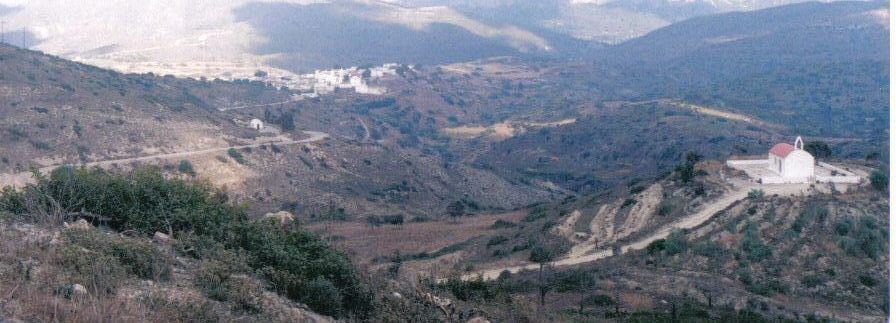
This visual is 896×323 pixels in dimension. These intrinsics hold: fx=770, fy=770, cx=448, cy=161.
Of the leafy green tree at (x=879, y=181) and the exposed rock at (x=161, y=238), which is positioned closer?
the exposed rock at (x=161, y=238)

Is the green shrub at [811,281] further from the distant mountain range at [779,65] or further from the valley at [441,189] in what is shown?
the distant mountain range at [779,65]

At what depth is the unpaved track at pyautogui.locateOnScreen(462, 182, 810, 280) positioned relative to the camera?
23.9 m

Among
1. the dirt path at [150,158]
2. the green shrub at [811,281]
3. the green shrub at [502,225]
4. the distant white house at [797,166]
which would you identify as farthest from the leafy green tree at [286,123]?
the green shrub at [811,281]

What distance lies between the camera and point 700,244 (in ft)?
74.1

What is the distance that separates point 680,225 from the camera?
2730 centimetres

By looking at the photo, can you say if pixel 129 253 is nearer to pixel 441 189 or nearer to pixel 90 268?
pixel 90 268

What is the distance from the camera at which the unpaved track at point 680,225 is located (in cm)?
2389

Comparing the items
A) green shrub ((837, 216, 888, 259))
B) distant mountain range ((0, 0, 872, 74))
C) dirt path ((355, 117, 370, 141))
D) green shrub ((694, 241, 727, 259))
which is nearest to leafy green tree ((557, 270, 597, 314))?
green shrub ((694, 241, 727, 259))

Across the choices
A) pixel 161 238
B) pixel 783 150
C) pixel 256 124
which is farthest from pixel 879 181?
pixel 256 124

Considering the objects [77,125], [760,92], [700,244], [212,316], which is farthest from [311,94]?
[212,316]

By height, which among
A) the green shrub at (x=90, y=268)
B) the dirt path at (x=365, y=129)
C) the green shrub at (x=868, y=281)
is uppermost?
the green shrub at (x=90, y=268)

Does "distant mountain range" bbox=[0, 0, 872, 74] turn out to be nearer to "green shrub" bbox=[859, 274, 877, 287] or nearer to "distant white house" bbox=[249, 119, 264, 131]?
"distant white house" bbox=[249, 119, 264, 131]

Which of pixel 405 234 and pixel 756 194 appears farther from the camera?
pixel 405 234

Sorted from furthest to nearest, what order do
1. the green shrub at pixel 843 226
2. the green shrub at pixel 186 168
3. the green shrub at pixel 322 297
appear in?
the green shrub at pixel 186 168, the green shrub at pixel 843 226, the green shrub at pixel 322 297
